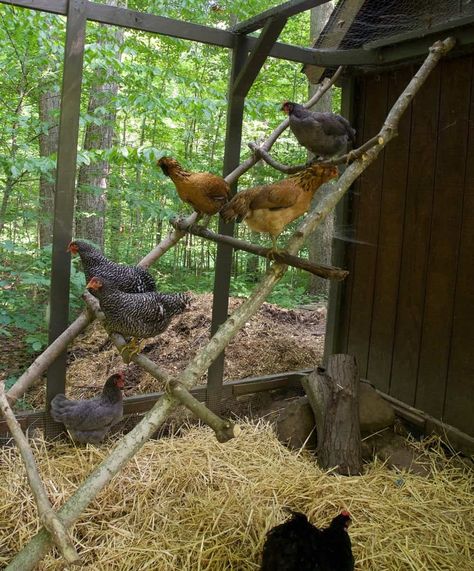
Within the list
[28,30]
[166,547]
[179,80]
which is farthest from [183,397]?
[179,80]

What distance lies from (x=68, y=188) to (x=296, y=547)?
2326 millimetres

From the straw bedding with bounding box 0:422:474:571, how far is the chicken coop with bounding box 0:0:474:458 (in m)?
0.43

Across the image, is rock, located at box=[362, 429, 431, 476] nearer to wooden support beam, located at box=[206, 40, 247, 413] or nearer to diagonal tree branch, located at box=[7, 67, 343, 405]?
wooden support beam, located at box=[206, 40, 247, 413]

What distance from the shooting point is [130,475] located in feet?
9.73

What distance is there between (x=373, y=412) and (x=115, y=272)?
A: 6.85ft

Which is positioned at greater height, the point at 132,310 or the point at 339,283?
the point at 339,283

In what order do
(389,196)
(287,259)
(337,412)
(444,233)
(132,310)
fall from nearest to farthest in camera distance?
1. (287,259)
2. (132,310)
3. (337,412)
4. (444,233)
5. (389,196)

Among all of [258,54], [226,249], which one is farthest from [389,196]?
[258,54]

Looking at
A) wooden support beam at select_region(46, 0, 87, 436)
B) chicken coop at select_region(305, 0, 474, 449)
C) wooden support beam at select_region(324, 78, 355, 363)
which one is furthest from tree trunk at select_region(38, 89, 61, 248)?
chicken coop at select_region(305, 0, 474, 449)

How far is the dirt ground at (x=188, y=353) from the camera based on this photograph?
451cm

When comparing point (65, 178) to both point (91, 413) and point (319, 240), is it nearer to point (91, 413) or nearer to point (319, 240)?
point (91, 413)

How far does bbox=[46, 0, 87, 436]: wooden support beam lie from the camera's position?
287 centimetres

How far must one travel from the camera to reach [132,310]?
296 centimetres

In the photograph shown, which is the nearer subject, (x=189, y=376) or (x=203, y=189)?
(x=189, y=376)
